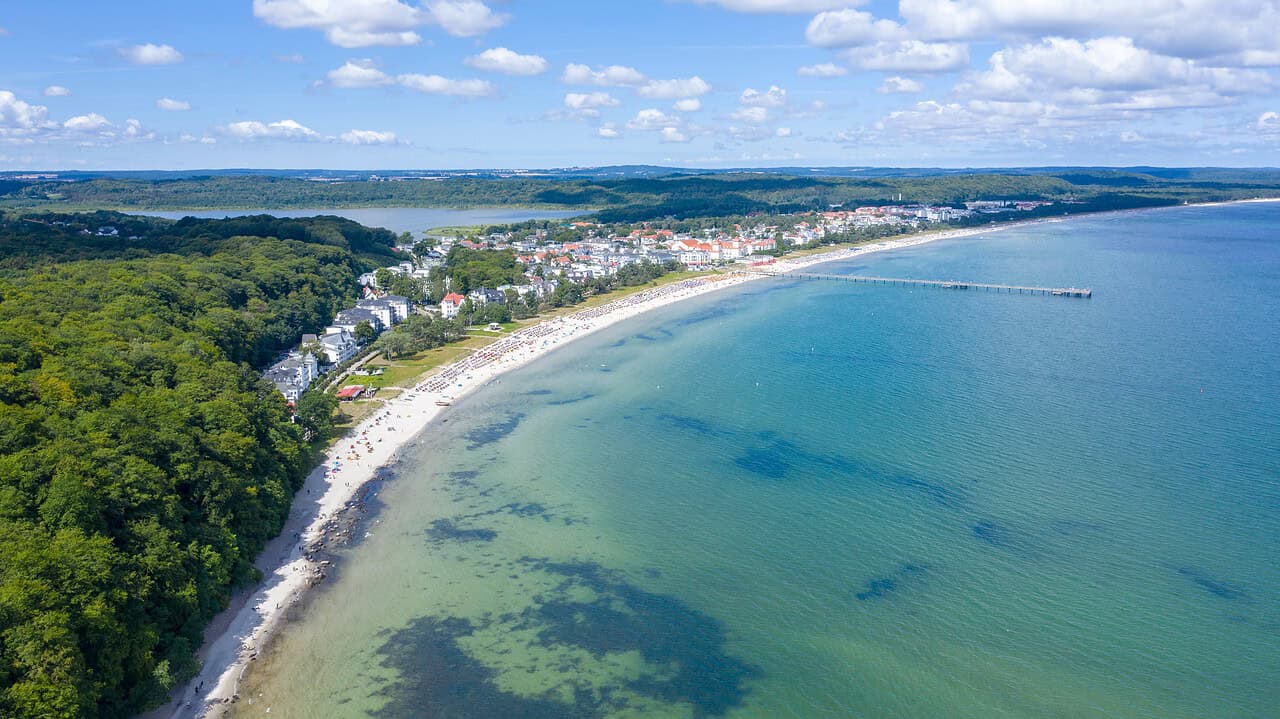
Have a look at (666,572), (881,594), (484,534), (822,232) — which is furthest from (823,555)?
(822,232)

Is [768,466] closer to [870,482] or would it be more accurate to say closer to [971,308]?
[870,482]

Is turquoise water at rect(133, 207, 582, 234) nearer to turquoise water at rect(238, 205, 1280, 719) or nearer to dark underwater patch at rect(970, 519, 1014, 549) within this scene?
turquoise water at rect(238, 205, 1280, 719)

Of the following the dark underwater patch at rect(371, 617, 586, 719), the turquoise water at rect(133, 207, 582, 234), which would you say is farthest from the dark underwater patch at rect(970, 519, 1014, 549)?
the turquoise water at rect(133, 207, 582, 234)

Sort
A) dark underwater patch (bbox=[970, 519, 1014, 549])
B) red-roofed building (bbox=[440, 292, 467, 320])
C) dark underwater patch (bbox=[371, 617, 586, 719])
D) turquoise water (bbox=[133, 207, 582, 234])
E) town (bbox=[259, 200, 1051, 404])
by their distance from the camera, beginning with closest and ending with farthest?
dark underwater patch (bbox=[371, 617, 586, 719]) → dark underwater patch (bbox=[970, 519, 1014, 549]) → town (bbox=[259, 200, 1051, 404]) → red-roofed building (bbox=[440, 292, 467, 320]) → turquoise water (bbox=[133, 207, 582, 234])

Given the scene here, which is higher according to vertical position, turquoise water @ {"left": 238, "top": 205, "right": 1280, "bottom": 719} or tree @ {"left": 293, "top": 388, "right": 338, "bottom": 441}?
tree @ {"left": 293, "top": 388, "right": 338, "bottom": 441}

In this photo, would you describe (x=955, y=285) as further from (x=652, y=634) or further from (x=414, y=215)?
(x=414, y=215)

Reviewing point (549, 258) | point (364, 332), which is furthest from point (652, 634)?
point (549, 258)
